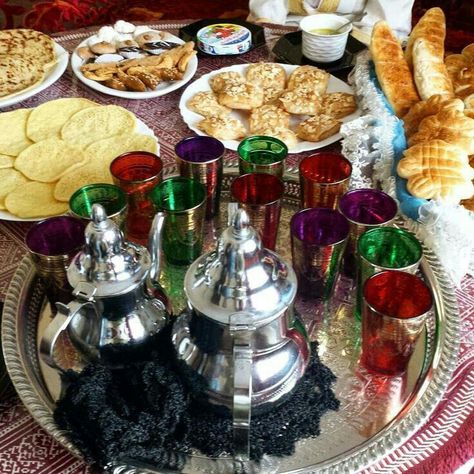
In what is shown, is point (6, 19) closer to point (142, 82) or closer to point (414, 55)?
point (142, 82)

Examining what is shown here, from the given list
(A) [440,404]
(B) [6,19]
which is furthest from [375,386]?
(B) [6,19]

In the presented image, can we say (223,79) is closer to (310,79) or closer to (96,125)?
(310,79)

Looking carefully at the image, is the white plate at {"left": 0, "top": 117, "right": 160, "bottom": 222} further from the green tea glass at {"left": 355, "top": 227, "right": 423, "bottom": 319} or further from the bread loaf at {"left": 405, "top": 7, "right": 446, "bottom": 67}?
the bread loaf at {"left": 405, "top": 7, "right": 446, "bottom": 67}

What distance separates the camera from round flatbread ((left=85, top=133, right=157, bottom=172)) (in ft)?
3.35

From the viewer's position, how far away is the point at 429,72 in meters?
1.14

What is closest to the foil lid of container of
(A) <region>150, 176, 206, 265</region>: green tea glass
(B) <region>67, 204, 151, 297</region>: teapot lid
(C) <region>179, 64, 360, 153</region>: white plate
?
(C) <region>179, 64, 360, 153</region>: white plate

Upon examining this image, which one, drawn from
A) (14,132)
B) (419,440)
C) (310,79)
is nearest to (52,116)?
(14,132)

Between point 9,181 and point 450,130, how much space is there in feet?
2.41

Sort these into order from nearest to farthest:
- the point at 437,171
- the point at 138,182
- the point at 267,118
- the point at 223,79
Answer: the point at 138,182 → the point at 437,171 → the point at 267,118 → the point at 223,79

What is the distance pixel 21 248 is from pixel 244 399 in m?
0.53

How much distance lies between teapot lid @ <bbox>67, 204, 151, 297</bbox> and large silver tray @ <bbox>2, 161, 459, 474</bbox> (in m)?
0.15

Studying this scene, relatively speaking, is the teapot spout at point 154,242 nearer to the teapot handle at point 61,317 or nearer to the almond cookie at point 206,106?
the teapot handle at point 61,317

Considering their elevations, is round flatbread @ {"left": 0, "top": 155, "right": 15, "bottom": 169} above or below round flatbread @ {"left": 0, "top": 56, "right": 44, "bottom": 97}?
below

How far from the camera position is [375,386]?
67cm
